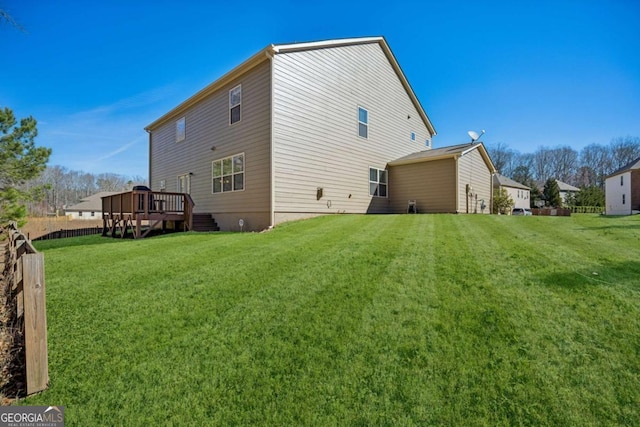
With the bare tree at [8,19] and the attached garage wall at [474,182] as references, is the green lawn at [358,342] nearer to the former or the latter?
the bare tree at [8,19]

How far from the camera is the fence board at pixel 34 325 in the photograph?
7.82 feet

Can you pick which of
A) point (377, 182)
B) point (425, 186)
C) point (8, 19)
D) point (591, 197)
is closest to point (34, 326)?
point (8, 19)

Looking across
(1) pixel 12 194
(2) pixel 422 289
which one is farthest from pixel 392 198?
(1) pixel 12 194

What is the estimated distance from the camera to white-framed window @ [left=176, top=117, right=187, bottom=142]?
1570cm

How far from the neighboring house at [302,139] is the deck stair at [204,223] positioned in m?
0.27

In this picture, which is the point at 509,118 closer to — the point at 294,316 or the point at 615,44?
the point at 615,44

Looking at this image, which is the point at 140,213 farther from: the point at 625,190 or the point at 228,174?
the point at 625,190

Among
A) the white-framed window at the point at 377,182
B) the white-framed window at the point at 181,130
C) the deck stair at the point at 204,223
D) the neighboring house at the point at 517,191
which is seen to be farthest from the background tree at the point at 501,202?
the white-framed window at the point at 181,130

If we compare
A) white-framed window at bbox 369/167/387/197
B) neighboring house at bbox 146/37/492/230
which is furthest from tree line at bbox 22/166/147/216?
white-framed window at bbox 369/167/387/197

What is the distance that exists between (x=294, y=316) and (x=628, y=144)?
64.7 metres

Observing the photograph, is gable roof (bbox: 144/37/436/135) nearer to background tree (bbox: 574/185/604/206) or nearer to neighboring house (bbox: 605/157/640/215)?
neighboring house (bbox: 605/157/640/215)

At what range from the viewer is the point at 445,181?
1315 cm

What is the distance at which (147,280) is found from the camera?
4578 mm

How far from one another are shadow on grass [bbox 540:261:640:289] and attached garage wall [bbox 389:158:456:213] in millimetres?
9044
